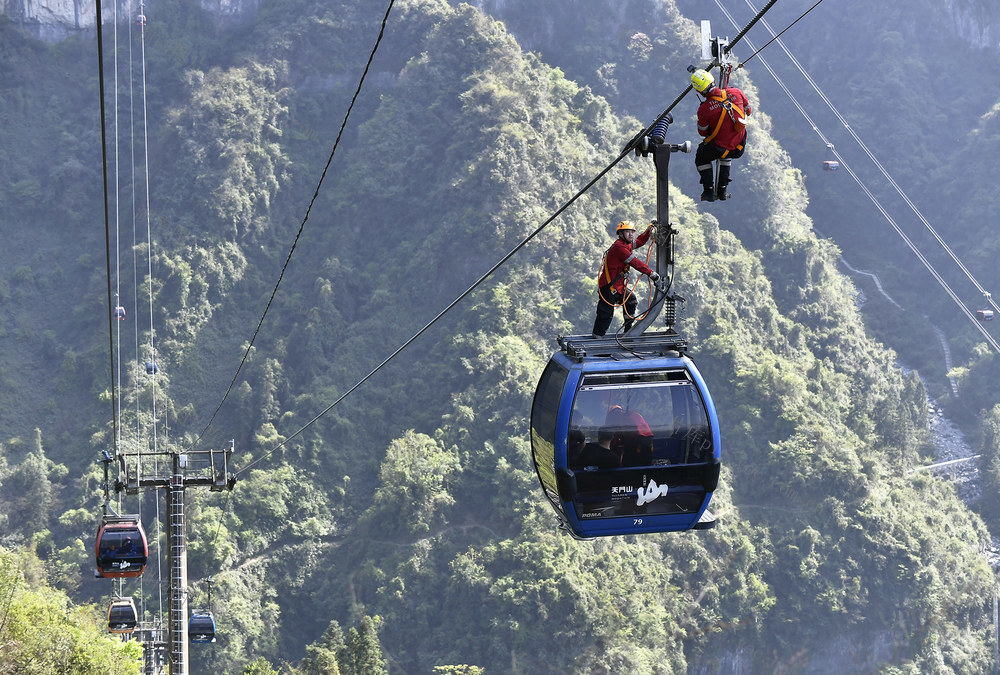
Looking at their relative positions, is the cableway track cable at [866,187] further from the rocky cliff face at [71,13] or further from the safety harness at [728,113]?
the safety harness at [728,113]

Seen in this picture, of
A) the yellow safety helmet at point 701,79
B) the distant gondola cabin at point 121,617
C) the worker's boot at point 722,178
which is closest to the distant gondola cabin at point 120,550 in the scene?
the distant gondola cabin at point 121,617

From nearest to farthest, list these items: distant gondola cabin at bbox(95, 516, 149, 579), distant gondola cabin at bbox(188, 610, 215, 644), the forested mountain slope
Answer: distant gondola cabin at bbox(95, 516, 149, 579) < distant gondola cabin at bbox(188, 610, 215, 644) < the forested mountain slope

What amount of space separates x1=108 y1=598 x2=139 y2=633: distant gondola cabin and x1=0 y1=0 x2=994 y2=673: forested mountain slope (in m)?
10.9

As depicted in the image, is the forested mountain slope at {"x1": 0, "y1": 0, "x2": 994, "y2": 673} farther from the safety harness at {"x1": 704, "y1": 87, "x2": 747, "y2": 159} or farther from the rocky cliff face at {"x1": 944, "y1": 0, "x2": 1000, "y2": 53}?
the safety harness at {"x1": 704, "y1": 87, "x2": 747, "y2": 159}

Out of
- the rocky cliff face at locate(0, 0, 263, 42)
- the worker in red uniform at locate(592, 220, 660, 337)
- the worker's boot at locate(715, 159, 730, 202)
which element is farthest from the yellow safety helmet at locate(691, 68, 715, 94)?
the rocky cliff face at locate(0, 0, 263, 42)

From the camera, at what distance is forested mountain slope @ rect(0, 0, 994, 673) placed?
135ft

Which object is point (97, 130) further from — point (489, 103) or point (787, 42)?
point (787, 42)

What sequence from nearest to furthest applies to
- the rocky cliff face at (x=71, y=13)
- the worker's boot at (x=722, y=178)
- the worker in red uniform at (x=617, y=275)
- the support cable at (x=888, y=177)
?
the worker's boot at (x=722, y=178), the worker in red uniform at (x=617, y=275), the rocky cliff face at (x=71, y=13), the support cable at (x=888, y=177)

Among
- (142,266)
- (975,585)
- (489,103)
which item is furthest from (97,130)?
(975,585)

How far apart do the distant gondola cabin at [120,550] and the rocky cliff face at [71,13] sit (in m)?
40.7

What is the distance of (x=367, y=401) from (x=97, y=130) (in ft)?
63.0

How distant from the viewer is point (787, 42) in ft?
233

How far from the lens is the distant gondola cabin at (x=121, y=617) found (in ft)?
71.9

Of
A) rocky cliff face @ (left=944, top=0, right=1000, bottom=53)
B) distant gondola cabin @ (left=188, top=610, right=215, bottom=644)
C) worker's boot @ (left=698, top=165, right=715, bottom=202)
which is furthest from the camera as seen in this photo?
rocky cliff face @ (left=944, top=0, right=1000, bottom=53)
